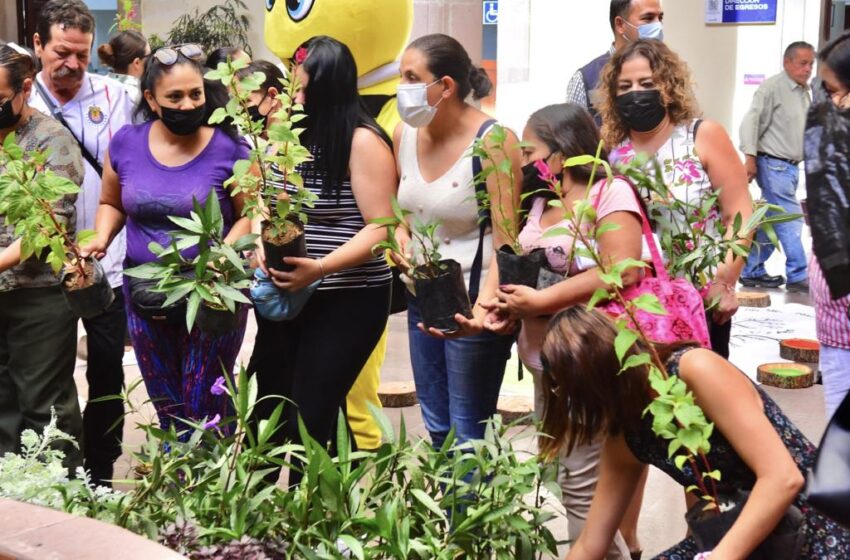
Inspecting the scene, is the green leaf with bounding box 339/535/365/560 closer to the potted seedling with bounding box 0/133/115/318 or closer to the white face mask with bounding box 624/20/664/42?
the potted seedling with bounding box 0/133/115/318

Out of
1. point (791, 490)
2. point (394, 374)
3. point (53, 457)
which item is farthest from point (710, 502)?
A: point (394, 374)

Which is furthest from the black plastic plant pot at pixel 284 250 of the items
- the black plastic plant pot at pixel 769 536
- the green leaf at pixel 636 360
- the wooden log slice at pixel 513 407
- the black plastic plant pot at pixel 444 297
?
the wooden log slice at pixel 513 407

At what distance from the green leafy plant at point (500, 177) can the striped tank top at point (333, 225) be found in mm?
488

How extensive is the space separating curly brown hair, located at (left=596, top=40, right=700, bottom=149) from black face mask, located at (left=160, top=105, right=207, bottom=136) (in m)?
1.33

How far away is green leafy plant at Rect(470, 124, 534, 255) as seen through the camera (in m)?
3.56

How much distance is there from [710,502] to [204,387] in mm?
1995

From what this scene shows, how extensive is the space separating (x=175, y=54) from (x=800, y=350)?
4182 mm

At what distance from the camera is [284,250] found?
3740mm

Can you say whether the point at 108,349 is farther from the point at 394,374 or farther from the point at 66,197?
the point at 394,374

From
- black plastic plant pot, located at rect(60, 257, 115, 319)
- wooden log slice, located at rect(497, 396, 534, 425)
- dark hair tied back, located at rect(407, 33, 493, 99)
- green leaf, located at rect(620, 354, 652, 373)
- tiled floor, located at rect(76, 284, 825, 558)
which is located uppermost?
dark hair tied back, located at rect(407, 33, 493, 99)

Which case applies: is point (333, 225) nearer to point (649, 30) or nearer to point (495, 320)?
point (495, 320)

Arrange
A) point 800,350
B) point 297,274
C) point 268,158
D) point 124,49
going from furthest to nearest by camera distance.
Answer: point 800,350 < point 124,49 < point 297,274 < point 268,158

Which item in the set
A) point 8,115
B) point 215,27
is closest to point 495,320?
point 8,115

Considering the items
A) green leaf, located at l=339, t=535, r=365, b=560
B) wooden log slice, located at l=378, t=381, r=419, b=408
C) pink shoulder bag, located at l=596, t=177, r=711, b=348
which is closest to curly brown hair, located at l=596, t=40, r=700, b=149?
pink shoulder bag, located at l=596, t=177, r=711, b=348
